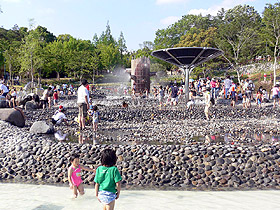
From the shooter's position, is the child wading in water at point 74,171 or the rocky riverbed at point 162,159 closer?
the child wading in water at point 74,171

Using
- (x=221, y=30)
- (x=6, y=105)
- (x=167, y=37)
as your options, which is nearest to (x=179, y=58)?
(x=6, y=105)

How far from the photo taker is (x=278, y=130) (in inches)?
483

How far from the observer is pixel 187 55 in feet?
71.4

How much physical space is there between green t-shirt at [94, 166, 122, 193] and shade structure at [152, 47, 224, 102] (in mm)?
17664

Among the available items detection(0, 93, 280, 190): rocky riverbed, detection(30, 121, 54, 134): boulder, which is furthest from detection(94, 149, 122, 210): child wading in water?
detection(30, 121, 54, 134): boulder

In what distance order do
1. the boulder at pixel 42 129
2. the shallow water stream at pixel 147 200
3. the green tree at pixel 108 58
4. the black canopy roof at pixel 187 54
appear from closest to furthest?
the shallow water stream at pixel 147 200
the boulder at pixel 42 129
the black canopy roof at pixel 187 54
the green tree at pixel 108 58

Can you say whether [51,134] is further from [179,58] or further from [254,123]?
[179,58]

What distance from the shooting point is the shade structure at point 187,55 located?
21.0m

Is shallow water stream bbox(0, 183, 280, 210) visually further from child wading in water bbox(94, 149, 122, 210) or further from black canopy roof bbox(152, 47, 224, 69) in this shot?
black canopy roof bbox(152, 47, 224, 69)

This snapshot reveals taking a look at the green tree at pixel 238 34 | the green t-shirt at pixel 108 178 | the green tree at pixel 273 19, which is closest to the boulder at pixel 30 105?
the green t-shirt at pixel 108 178

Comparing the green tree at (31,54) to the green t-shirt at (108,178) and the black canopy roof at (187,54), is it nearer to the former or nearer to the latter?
the black canopy roof at (187,54)

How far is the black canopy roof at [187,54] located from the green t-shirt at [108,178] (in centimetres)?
1766

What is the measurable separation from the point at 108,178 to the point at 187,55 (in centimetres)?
1866

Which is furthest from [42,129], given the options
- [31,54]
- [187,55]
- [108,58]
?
[108,58]
